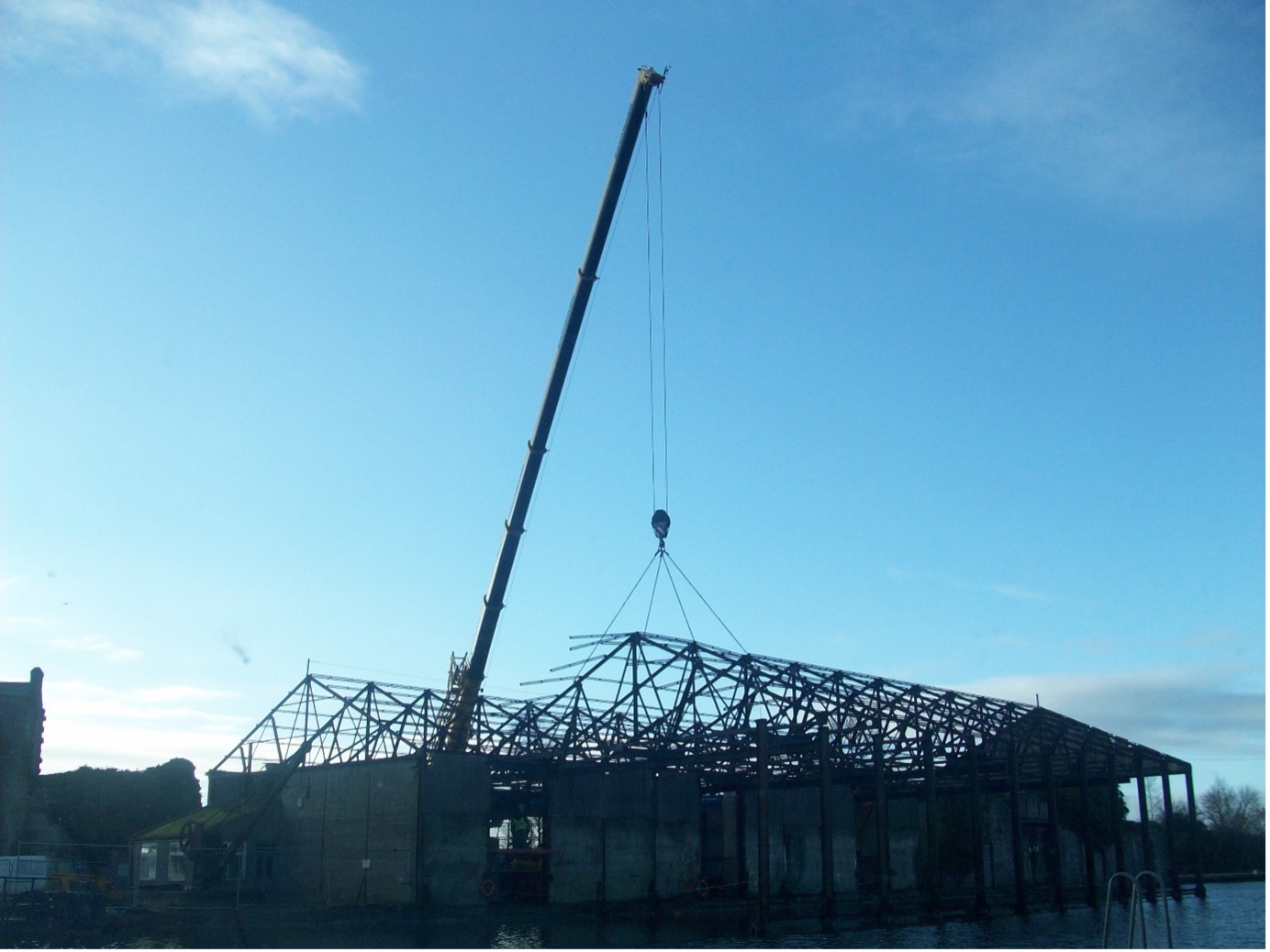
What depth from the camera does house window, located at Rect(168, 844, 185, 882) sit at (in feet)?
163

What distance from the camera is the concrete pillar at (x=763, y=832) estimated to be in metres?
43.6

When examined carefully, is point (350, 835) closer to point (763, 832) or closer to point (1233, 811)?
point (763, 832)

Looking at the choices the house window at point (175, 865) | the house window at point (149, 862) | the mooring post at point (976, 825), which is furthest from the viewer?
the mooring post at point (976, 825)

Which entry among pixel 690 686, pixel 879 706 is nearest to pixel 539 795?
pixel 690 686

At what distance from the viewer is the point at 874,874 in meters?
69.5

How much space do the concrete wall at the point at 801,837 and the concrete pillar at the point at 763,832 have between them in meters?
17.3

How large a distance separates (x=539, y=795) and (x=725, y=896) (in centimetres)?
1050

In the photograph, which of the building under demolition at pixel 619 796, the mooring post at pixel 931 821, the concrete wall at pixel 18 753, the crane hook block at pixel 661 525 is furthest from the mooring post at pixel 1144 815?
the concrete wall at pixel 18 753

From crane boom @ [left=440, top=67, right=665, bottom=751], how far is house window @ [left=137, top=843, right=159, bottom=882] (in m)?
14.9

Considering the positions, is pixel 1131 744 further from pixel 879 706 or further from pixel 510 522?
pixel 510 522

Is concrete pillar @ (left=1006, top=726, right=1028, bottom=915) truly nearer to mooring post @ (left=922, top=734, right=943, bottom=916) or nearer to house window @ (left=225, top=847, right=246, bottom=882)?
mooring post @ (left=922, top=734, right=943, bottom=916)

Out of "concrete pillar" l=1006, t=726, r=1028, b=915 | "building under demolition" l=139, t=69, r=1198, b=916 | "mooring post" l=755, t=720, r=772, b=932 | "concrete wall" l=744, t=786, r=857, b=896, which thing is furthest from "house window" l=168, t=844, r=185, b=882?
"concrete pillar" l=1006, t=726, r=1028, b=915

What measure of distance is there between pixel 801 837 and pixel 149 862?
3336 centimetres

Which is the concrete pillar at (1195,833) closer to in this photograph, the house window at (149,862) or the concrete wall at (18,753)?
the house window at (149,862)
